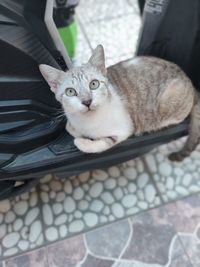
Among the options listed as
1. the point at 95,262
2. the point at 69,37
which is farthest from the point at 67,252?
the point at 69,37

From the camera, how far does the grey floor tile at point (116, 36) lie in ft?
5.19

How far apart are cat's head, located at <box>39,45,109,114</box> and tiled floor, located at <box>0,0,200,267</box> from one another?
0.39 meters

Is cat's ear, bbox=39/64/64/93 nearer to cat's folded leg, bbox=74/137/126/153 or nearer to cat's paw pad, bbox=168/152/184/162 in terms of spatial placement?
cat's folded leg, bbox=74/137/126/153

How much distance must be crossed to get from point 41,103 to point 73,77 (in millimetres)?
131

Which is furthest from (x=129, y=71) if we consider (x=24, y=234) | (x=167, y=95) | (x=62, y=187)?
(x=24, y=234)

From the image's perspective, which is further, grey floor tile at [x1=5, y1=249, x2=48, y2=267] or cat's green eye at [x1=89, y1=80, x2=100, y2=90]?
grey floor tile at [x1=5, y1=249, x2=48, y2=267]

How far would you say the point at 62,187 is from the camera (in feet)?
4.02

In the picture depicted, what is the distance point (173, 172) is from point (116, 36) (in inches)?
27.4

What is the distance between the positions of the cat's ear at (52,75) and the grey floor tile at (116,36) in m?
0.67

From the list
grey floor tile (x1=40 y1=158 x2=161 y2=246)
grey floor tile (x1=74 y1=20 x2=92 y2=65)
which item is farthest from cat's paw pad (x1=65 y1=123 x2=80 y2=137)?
grey floor tile (x1=74 y1=20 x2=92 y2=65)

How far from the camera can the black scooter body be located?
0.87 meters

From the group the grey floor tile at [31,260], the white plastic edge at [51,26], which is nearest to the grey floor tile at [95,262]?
the grey floor tile at [31,260]

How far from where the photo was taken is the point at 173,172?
1.25 metres

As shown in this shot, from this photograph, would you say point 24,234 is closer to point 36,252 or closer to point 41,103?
point 36,252
